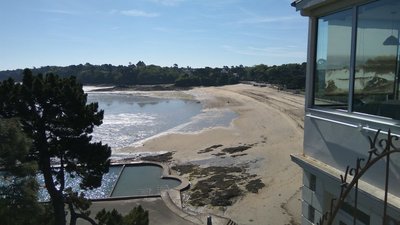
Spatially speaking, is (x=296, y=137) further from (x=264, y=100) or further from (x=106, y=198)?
(x=264, y=100)

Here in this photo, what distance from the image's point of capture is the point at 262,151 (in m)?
30.4

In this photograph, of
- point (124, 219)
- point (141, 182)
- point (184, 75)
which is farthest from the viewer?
point (184, 75)

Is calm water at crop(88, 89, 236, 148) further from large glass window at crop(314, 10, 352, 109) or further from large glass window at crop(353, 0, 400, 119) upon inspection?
large glass window at crop(353, 0, 400, 119)

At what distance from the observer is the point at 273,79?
112m

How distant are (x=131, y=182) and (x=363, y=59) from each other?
2092 centimetres

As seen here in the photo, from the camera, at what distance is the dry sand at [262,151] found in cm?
1733

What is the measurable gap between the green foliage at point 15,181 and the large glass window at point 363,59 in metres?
4.92

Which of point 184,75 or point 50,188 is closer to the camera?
point 50,188

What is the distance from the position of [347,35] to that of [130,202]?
15.6 meters

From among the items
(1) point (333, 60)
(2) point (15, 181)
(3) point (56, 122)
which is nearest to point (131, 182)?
(3) point (56, 122)

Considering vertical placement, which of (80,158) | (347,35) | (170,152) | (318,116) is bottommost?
(170,152)

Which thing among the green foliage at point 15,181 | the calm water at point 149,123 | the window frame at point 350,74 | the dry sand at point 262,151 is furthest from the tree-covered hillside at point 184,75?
the window frame at point 350,74

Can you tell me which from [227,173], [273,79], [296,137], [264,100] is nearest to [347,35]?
[227,173]

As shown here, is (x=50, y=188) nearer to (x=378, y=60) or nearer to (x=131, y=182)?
(x=378, y=60)
